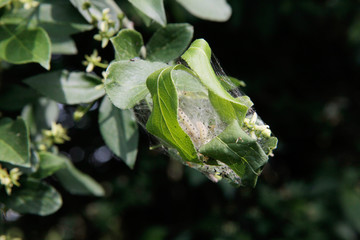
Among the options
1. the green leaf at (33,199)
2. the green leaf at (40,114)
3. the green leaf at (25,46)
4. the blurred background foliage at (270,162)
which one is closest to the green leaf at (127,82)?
the green leaf at (25,46)

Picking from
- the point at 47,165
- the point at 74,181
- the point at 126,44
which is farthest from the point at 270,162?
the point at 126,44

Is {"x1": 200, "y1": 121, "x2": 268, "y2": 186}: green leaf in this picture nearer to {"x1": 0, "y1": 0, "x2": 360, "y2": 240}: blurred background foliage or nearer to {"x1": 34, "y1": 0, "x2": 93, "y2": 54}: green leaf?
{"x1": 34, "y1": 0, "x2": 93, "y2": 54}: green leaf

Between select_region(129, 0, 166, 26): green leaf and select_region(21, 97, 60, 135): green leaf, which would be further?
select_region(21, 97, 60, 135): green leaf

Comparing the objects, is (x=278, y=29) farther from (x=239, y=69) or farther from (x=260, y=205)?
(x=260, y=205)

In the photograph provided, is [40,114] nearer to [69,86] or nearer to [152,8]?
[69,86]

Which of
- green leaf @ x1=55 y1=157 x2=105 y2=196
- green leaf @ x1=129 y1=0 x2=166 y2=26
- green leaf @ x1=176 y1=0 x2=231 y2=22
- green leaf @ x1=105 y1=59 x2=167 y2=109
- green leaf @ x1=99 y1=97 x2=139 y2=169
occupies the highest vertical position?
green leaf @ x1=129 y1=0 x2=166 y2=26

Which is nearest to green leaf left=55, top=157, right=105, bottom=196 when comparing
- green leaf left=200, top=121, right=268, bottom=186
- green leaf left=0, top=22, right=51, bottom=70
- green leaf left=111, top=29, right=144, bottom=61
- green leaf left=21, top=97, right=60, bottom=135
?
green leaf left=21, top=97, right=60, bottom=135

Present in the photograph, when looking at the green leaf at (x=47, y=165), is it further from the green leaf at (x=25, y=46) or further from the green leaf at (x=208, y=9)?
the green leaf at (x=208, y=9)
